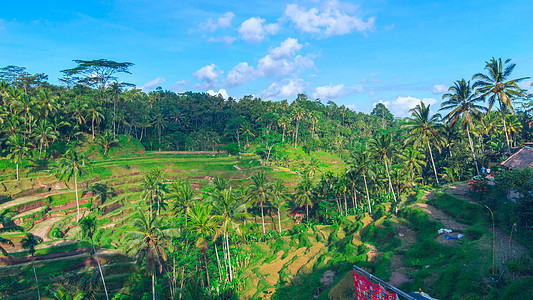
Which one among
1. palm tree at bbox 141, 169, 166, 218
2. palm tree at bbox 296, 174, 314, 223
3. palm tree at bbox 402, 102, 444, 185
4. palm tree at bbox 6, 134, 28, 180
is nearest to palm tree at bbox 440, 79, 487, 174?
palm tree at bbox 402, 102, 444, 185

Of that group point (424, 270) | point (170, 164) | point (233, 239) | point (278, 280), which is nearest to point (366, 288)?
point (424, 270)

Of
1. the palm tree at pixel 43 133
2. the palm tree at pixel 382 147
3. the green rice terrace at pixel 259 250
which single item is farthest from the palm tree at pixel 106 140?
the palm tree at pixel 382 147

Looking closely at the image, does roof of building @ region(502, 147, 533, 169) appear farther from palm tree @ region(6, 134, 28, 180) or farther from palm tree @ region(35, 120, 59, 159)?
palm tree @ region(35, 120, 59, 159)

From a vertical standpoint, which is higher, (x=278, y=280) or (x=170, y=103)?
(x=170, y=103)

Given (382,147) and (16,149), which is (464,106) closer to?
(382,147)

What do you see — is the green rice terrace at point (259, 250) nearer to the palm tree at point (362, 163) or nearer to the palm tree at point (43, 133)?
the palm tree at point (43, 133)

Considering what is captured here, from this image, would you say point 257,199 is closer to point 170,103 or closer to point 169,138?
point 169,138

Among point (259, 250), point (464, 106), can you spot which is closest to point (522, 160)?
point (464, 106)
